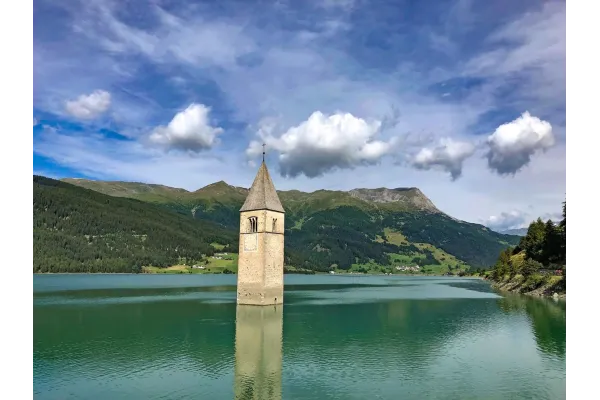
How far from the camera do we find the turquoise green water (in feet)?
52.3

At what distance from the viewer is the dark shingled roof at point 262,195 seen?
3825cm

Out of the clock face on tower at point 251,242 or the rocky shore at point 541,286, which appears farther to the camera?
the rocky shore at point 541,286

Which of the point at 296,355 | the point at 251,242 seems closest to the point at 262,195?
the point at 251,242

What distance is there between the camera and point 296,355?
2170 cm

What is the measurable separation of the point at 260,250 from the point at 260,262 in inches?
37.8

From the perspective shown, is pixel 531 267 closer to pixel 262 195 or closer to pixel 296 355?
pixel 262 195

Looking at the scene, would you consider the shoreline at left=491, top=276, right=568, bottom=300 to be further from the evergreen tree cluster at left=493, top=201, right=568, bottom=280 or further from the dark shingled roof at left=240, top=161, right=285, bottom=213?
the dark shingled roof at left=240, top=161, right=285, bottom=213

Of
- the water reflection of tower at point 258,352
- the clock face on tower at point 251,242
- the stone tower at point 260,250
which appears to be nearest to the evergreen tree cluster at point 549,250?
the stone tower at point 260,250

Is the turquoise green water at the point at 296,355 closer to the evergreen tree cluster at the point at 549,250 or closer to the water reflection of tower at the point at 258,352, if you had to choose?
the water reflection of tower at the point at 258,352

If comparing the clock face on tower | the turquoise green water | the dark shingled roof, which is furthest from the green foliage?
the clock face on tower

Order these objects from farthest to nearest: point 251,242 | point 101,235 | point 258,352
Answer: point 101,235 → point 251,242 → point 258,352
